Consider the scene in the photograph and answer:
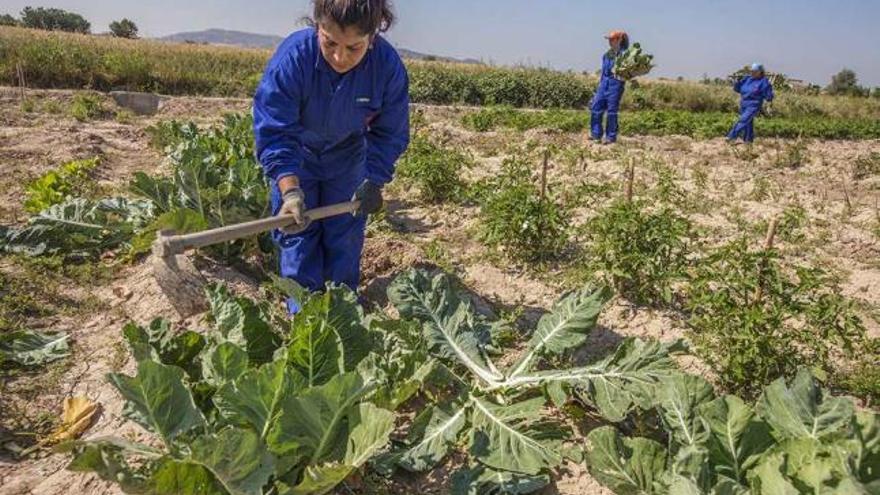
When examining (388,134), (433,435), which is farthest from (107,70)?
(433,435)

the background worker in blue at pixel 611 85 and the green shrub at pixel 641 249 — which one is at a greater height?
the background worker in blue at pixel 611 85

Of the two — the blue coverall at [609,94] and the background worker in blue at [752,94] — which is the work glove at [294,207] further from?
the background worker in blue at [752,94]

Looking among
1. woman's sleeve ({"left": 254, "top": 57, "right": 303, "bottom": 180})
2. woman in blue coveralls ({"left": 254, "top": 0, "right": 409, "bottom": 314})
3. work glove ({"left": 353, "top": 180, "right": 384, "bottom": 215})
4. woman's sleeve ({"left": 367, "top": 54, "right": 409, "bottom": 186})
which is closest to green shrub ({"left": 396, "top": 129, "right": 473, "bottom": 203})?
woman in blue coveralls ({"left": 254, "top": 0, "right": 409, "bottom": 314})

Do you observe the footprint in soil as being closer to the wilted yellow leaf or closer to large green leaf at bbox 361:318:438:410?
large green leaf at bbox 361:318:438:410

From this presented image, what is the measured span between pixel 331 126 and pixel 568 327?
148cm

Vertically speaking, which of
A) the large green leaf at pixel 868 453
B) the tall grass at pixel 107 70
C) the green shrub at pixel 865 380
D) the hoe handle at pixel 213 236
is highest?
the tall grass at pixel 107 70

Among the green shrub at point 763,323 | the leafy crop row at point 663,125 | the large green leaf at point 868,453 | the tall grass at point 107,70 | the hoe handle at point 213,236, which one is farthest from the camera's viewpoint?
the tall grass at point 107,70

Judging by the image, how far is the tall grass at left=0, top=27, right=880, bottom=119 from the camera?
1429 cm

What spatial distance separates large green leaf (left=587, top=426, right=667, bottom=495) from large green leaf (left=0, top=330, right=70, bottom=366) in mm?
2427

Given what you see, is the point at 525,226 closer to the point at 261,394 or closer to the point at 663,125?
the point at 261,394

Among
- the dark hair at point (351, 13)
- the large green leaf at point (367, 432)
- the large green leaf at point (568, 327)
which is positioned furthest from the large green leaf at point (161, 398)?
the dark hair at point (351, 13)

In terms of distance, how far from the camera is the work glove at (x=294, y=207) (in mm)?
2652

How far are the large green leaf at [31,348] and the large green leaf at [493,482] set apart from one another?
1.99 m

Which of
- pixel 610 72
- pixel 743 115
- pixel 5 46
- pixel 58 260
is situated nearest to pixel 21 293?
pixel 58 260
